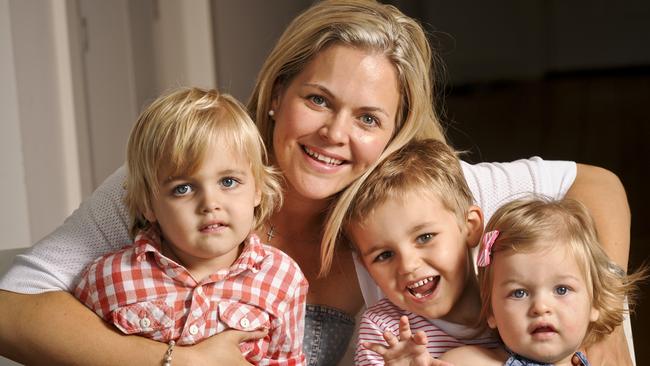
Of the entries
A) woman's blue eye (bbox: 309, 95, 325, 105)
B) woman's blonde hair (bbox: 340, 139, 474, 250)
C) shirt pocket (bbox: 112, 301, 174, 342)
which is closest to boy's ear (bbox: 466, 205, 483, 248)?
woman's blonde hair (bbox: 340, 139, 474, 250)

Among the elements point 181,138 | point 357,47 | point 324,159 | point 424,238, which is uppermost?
point 357,47

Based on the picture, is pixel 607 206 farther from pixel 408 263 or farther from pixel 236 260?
pixel 236 260

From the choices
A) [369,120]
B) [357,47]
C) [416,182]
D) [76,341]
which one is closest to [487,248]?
[416,182]

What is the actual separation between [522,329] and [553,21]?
27.7 feet

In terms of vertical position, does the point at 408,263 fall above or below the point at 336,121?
below

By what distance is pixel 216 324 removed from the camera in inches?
74.7

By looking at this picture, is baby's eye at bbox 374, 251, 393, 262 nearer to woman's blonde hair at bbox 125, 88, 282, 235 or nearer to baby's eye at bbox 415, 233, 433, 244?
baby's eye at bbox 415, 233, 433, 244

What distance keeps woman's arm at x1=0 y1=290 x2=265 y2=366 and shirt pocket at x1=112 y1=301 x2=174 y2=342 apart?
0.06 feet

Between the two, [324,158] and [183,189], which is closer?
[183,189]

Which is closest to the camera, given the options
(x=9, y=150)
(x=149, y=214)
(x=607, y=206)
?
(x=149, y=214)

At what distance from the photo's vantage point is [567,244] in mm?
1839

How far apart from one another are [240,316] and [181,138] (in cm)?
37

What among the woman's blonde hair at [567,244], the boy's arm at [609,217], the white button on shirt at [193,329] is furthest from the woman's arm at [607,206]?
the white button on shirt at [193,329]

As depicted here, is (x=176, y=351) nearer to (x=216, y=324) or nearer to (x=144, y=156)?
(x=216, y=324)
